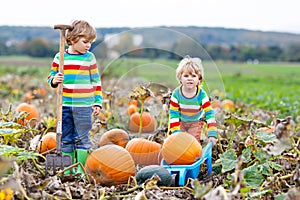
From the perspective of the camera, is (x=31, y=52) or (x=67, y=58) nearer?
(x=67, y=58)

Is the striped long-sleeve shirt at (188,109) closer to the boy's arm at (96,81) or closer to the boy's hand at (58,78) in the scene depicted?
the boy's arm at (96,81)

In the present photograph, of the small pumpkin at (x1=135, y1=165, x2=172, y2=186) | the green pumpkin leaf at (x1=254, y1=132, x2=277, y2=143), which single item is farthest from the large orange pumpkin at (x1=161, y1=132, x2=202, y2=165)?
the green pumpkin leaf at (x1=254, y1=132, x2=277, y2=143)

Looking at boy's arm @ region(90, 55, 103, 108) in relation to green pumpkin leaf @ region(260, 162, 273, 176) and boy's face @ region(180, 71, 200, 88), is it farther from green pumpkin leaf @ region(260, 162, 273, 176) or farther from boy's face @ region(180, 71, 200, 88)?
green pumpkin leaf @ region(260, 162, 273, 176)

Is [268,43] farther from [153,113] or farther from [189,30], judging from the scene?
[153,113]

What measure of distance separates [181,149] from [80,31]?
102 cm

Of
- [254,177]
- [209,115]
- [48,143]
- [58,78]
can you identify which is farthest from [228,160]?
[48,143]

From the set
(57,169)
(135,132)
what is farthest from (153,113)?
(57,169)

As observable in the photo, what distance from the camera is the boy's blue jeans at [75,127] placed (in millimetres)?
3525

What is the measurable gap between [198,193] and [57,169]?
5.03ft

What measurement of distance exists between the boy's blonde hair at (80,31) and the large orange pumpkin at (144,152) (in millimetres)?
831

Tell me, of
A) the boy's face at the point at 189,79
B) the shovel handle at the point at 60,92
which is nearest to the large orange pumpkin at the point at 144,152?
the boy's face at the point at 189,79

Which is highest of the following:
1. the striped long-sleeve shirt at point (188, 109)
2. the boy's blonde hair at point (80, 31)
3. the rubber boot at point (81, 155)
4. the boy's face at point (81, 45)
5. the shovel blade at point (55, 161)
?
the boy's blonde hair at point (80, 31)

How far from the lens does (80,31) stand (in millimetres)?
3328

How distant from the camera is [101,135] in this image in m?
4.11
